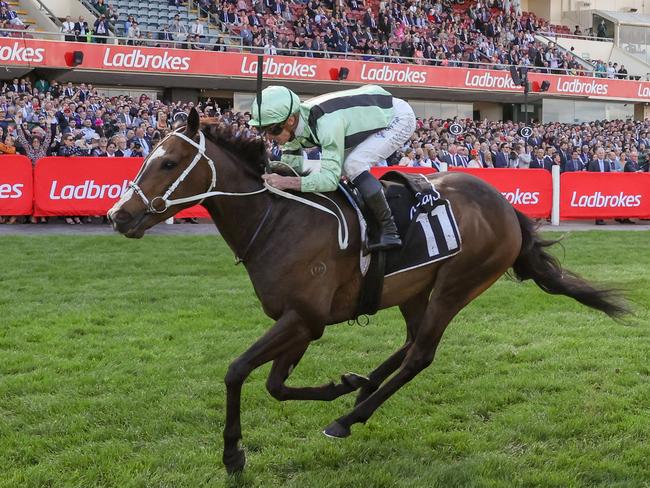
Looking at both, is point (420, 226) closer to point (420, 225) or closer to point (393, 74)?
point (420, 225)

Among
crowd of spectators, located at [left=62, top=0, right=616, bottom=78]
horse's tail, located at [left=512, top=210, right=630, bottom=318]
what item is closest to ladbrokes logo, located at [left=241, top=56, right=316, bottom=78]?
crowd of spectators, located at [left=62, top=0, right=616, bottom=78]

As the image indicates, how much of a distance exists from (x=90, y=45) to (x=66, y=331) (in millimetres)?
21609

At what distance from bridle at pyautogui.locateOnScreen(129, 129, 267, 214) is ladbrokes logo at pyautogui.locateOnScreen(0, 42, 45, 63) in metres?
22.8

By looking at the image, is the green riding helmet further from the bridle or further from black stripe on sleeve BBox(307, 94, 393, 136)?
the bridle

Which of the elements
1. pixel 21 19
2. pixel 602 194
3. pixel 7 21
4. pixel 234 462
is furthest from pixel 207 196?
pixel 21 19

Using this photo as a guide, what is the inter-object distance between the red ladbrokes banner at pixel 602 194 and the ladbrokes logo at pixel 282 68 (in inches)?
594

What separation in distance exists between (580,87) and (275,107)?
123 feet

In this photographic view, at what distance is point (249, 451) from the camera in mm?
4633

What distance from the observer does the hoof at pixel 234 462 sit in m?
4.25

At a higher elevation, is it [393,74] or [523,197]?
[393,74]

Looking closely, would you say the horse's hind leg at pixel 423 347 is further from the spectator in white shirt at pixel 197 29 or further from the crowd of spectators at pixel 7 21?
the spectator in white shirt at pixel 197 29

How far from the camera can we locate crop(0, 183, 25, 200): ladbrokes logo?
13.8 metres

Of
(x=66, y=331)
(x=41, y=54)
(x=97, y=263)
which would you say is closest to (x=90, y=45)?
(x=41, y=54)

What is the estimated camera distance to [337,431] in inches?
186
